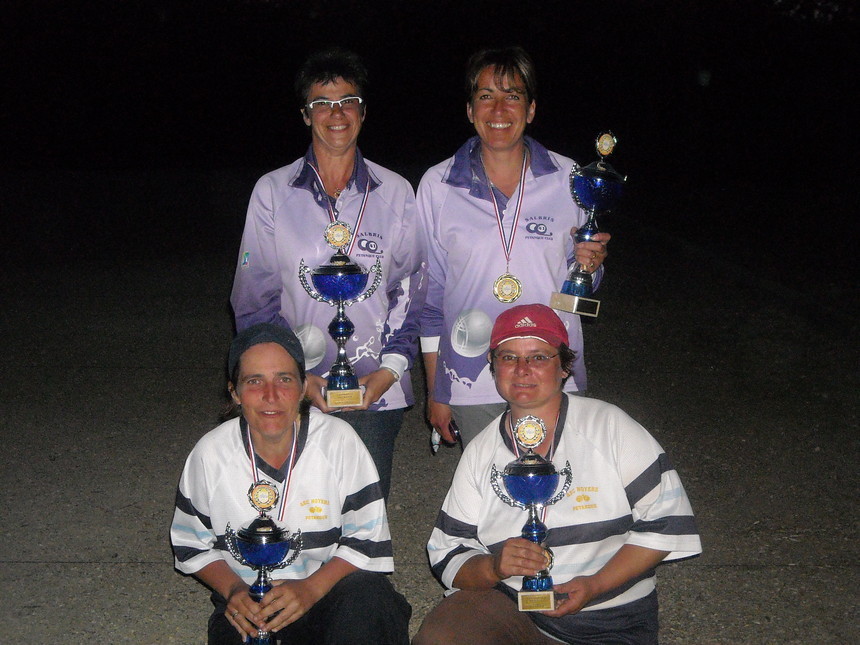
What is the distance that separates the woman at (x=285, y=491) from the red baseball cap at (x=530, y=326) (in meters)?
0.62

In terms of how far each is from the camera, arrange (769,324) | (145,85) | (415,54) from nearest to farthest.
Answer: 1. (769,324)
2. (145,85)
3. (415,54)

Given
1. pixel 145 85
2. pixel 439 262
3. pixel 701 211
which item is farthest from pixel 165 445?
pixel 145 85

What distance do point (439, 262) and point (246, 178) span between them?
18692 millimetres

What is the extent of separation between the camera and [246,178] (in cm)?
2186

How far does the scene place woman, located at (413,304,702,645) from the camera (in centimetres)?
304

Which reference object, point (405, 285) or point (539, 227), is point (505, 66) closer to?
point (539, 227)

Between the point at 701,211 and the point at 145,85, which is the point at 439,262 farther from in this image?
the point at 145,85

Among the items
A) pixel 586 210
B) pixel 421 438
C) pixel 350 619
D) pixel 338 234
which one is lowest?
pixel 421 438

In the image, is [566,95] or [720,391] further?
[566,95]

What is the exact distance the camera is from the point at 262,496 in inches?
122

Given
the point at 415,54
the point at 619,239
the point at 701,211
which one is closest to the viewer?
the point at 619,239

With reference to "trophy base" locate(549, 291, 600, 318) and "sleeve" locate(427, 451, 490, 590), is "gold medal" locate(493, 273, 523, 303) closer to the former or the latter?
"trophy base" locate(549, 291, 600, 318)

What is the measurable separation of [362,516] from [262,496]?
0.37m

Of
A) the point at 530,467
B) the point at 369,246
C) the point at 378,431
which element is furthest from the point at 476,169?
the point at 530,467
